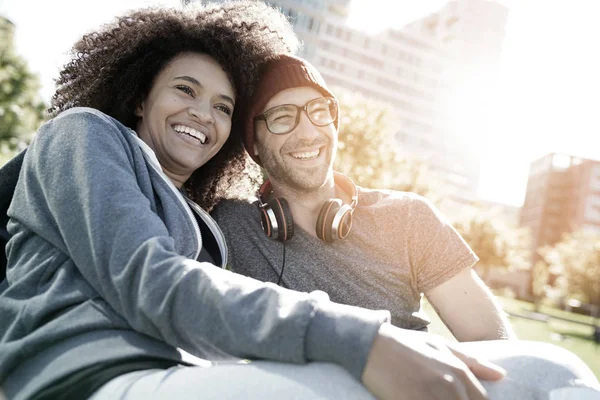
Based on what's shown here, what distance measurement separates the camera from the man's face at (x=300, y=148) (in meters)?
2.96

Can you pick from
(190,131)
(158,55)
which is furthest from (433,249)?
(158,55)

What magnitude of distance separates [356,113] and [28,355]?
24277 millimetres

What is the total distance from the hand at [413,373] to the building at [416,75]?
70079mm

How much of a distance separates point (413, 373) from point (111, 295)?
0.85 m

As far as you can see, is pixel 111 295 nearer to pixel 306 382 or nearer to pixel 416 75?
pixel 306 382

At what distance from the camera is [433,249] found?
2559mm

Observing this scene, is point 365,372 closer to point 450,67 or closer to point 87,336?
point 87,336

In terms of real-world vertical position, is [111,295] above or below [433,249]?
below

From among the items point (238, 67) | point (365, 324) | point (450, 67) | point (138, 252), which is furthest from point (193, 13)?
point (450, 67)

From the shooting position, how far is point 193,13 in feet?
9.62

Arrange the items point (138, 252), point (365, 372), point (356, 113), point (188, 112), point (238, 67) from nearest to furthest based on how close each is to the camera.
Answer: point (365, 372) < point (138, 252) < point (188, 112) < point (238, 67) < point (356, 113)

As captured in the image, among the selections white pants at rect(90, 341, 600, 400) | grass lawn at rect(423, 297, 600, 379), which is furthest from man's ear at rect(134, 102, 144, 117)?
grass lawn at rect(423, 297, 600, 379)

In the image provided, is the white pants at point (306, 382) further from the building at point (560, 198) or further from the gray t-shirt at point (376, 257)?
the building at point (560, 198)

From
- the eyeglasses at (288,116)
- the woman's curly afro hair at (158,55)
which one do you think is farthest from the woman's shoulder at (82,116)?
the eyeglasses at (288,116)
